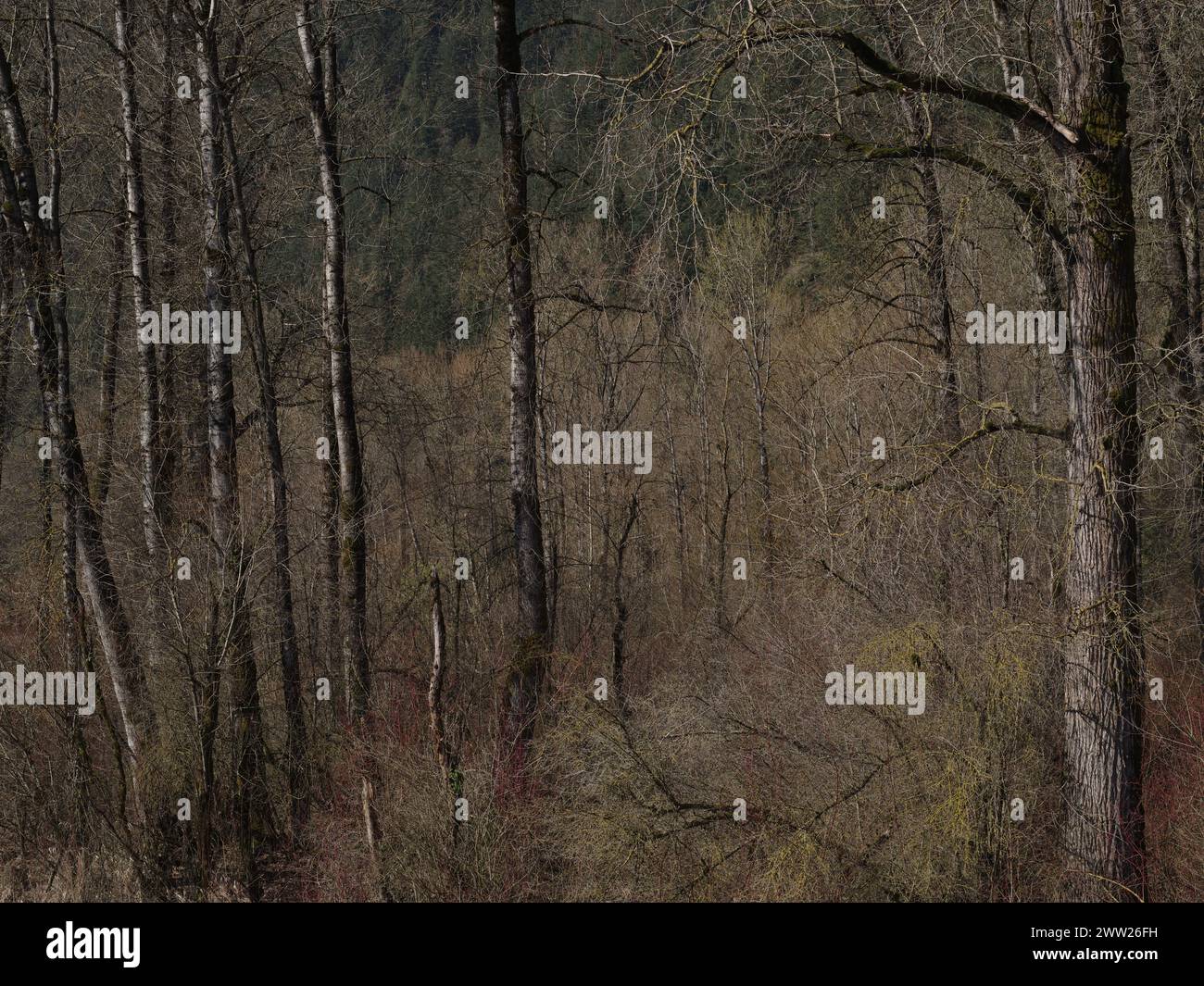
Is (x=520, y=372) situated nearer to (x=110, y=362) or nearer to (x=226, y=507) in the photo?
(x=226, y=507)

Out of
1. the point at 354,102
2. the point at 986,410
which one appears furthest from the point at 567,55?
the point at 986,410

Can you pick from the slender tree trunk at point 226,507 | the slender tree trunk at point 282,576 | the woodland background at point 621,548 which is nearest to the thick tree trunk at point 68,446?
the woodland background at point 621,548

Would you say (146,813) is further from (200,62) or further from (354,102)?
(354,102)

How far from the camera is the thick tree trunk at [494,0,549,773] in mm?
10227

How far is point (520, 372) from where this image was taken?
1029 cm

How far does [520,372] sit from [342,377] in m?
2.21

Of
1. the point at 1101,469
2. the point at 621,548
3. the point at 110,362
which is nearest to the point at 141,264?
the point at 110,362

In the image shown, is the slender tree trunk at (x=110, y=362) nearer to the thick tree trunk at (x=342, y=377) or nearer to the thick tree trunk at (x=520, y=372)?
the thick tree trunk at (x=342, y=377)

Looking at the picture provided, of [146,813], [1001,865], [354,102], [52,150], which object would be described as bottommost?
[1001,865]

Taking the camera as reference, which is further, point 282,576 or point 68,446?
point 282,576

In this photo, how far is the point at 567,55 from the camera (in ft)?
120

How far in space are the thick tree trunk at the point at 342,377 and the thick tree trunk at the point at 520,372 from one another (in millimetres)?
1829

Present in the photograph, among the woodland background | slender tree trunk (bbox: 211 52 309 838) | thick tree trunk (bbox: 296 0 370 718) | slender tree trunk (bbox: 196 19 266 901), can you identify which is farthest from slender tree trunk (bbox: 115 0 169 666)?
thick tree trunk (bbox: 296 0 370 718)

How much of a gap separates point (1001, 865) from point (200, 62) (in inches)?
384
